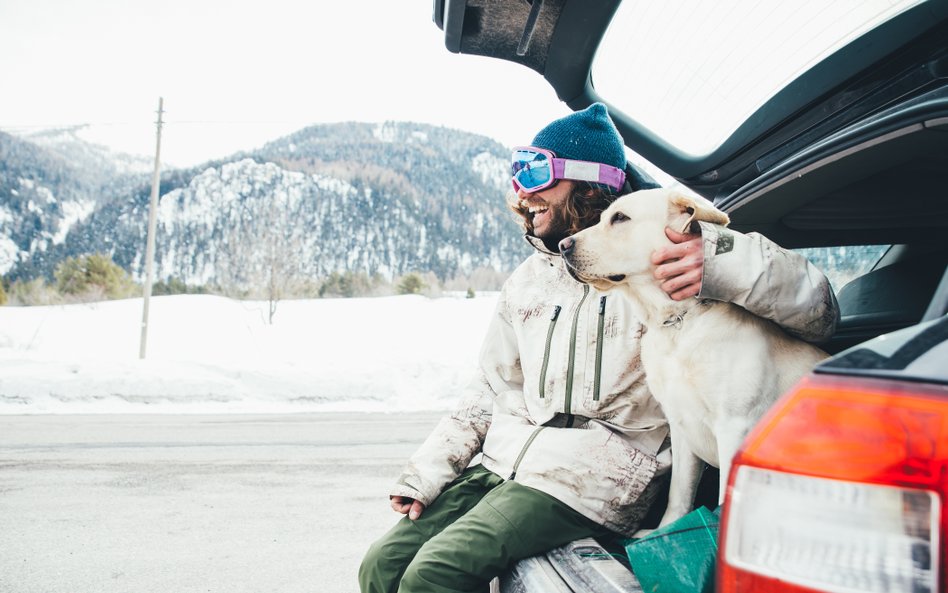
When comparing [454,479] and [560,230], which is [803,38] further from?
[454,479]

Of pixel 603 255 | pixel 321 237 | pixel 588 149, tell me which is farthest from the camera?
pixel 321 237

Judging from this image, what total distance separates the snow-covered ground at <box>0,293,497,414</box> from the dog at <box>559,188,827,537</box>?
1017cm

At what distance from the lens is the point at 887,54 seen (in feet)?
5.12

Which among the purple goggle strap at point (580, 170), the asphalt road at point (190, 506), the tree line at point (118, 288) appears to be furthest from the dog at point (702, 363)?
the tree line at point (118, 288)

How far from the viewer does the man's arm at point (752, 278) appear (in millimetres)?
1621

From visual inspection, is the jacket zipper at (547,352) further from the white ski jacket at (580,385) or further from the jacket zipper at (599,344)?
the jacket zipper at (599,344)

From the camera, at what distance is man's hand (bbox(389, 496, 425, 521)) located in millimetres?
2004

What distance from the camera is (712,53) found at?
1.74 m

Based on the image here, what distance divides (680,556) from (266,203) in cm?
9484

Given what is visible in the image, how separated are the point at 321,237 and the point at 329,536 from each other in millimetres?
103777

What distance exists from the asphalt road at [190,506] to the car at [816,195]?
2.90m

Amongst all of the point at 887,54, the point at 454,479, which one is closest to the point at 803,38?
the point at 887,54

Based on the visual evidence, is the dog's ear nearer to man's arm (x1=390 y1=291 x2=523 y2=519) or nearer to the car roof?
the car roof

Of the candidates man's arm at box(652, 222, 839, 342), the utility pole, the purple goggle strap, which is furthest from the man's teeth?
the utility pole
